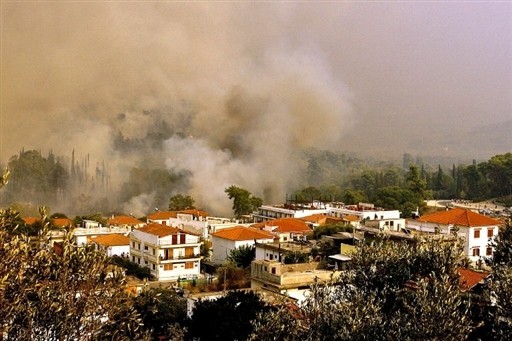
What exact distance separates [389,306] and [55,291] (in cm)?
759

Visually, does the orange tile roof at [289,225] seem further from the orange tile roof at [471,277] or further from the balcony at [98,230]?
the orange tile roof at [471,277]

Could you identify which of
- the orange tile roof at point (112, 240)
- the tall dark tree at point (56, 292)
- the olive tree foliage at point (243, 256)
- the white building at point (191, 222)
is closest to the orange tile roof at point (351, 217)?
the white building at point (191, 222)

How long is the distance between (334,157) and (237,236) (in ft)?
376

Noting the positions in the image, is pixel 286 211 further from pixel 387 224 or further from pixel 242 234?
pixel 242 234

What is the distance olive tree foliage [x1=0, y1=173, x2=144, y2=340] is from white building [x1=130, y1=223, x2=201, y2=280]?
20.7m

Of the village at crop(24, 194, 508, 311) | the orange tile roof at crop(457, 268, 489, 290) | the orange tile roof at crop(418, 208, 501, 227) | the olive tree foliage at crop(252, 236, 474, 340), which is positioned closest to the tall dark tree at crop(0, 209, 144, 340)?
the olive tree foliage at crop(252, 236, 474, 340)

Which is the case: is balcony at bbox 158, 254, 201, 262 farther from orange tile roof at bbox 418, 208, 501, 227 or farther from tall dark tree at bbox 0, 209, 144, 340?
tall dark tree at bbox 0, 209, 144, 340

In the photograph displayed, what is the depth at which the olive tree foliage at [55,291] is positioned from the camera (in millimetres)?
A: 7617

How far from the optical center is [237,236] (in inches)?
1248

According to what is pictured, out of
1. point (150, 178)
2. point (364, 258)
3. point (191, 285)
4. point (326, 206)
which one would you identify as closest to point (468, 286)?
point (364, 258)

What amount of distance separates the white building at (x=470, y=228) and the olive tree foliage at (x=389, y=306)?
534 inches

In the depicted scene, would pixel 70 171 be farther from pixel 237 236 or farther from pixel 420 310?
pixel 420 310

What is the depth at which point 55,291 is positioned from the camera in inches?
310

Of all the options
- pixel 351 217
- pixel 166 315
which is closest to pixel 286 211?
pixel 351 217
